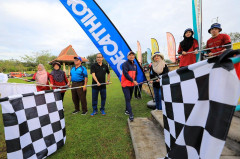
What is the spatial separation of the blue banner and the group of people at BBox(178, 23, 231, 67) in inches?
51.3

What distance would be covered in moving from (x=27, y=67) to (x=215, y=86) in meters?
55.2

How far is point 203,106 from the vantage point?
32.8 inches

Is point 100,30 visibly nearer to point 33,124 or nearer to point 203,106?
point 33,124

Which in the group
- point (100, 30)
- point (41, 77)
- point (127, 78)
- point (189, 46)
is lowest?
point (127, 78)

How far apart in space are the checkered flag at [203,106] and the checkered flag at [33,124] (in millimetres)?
1824

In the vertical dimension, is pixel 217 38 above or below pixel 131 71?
above

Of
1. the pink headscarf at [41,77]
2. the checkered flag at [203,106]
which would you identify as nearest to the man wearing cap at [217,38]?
the checkered flag at [203,106]

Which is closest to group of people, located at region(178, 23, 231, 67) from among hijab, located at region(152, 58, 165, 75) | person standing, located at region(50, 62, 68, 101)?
hijab, located at region(152, 58, 165, 75)

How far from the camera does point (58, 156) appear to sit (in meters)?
1.98

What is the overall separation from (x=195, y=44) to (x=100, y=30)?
2.59m

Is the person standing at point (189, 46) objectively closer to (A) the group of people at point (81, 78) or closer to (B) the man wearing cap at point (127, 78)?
(B) the man wearing cap at point (127, 78)

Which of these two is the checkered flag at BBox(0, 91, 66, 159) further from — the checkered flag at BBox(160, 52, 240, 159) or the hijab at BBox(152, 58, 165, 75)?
the hijab at BBox(152, 58, 165, 75)

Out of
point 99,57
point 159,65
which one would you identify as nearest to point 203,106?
point 159,65

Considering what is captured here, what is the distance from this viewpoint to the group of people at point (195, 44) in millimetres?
2757
